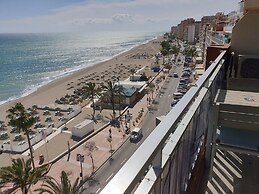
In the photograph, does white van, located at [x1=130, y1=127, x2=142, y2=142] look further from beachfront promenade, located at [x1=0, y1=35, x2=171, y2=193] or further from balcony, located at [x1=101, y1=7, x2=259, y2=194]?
balcony, located at [x1=101, y1=7, x2=259, y2=194]

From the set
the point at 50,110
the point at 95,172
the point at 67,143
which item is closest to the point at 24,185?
the point at 95,172

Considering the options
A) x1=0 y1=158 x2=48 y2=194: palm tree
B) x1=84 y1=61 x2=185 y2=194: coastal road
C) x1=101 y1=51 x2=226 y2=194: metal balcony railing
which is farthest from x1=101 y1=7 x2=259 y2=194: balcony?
x1=0 y1=158 x2=48 y2=194: palm tree

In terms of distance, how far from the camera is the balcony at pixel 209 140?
147cm

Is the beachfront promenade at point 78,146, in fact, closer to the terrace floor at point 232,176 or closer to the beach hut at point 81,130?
the beach hut at point 81,130

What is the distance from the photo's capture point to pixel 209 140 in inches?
152

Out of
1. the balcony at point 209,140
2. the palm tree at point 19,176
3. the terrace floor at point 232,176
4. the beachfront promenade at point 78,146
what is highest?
the balcony at point 209,140

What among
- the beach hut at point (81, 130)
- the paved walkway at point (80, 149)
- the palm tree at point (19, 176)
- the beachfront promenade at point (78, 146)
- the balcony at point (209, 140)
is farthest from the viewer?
the beach hut at point (81, 130)

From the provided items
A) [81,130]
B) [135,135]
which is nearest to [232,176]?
[135,135]

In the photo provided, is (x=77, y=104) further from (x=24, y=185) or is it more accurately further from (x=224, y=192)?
(x=224, y=192)

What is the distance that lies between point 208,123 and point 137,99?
114 feet

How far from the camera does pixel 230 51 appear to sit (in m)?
5.83

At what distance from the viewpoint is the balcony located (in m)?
1.47

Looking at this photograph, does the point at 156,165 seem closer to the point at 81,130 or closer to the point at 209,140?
the point at 209,140

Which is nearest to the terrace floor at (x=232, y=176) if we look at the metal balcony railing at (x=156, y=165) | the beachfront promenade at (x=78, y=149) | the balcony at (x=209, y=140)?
the balcony at (x=209, y=140)
